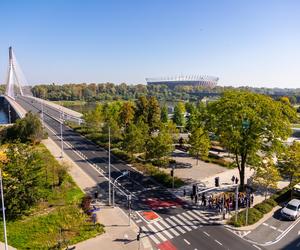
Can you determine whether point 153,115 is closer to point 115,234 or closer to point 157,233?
point 157,233

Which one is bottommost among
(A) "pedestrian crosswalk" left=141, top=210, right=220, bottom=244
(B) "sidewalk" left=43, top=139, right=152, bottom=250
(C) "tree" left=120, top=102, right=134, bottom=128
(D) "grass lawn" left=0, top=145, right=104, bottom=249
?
(A) "pedestrian crosswalk" left=141, top=210, right=220, bottom=244

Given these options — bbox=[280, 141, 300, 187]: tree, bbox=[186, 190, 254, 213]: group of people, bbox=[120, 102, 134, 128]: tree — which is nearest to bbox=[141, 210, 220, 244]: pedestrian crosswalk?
bbox=[186, 190, 254, 213]: group of people

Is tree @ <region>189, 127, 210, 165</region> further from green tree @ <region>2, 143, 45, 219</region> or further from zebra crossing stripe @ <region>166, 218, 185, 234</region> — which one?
green tree @ <region>2, 143, 45, 219</region>

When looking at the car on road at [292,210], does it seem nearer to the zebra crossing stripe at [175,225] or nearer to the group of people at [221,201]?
the group of people at [221,201]

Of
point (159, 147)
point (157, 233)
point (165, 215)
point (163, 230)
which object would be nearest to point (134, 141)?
point (159, 147)

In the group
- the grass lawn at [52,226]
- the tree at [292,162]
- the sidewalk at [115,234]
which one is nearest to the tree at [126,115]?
the grass lawn at [52,226]

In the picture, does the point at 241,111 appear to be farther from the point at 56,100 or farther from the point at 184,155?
the point at 56,100
